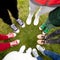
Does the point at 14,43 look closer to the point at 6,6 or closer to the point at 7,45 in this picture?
the point at 7,45

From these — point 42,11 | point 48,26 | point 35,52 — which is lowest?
point 35,52

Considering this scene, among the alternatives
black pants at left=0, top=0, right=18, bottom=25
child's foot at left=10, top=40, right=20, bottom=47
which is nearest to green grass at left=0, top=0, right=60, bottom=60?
child's foot at left=10, top=40, right=20, bottom=47

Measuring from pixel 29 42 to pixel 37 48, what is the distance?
0.18 m

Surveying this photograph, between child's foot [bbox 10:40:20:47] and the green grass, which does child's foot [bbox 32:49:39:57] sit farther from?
child's foot [bbox 10:40:20:47]

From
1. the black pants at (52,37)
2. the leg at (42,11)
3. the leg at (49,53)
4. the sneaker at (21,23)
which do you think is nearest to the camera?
the leg at (49,53)

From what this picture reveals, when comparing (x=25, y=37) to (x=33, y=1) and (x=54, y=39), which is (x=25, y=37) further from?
(x=33, y=1)

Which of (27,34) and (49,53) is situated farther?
(27,34)

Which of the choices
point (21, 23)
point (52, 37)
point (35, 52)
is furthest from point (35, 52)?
point (21, 23)

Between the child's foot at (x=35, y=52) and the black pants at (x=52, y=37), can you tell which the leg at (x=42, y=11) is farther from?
the child's foot at (x=35, y=52)

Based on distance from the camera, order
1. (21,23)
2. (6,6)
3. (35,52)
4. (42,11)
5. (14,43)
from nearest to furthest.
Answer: (6,6) < (42,11) < (35,52) < (14,43) < (21,23)

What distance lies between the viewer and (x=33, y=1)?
2312 millimetres

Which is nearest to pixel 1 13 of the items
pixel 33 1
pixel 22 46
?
pixel 33 1

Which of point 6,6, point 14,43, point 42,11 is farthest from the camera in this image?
point 14,43

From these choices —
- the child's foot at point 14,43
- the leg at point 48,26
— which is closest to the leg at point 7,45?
the child's foot at point 14,43
